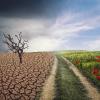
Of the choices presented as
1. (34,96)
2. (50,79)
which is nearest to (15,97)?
(34,96)

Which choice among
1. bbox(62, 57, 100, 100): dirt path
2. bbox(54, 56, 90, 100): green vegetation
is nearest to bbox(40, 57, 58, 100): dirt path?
bbox(54, 56, 90, 100): green vegetation

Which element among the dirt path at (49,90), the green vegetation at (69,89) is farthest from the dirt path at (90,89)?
the dirt path at (49,90)

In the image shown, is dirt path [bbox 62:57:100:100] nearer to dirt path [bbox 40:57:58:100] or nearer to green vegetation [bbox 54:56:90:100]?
green vegetation [bbox 54:56:90:100]

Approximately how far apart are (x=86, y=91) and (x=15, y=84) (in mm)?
7320

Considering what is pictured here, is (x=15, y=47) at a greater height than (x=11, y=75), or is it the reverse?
(x=15, y=47)

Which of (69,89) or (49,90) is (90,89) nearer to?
(69,89)

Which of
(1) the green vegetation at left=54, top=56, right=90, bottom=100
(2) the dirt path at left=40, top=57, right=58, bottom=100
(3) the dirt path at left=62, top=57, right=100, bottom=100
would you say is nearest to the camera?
(1) the green vegetation at left=54, top=56, right=90, bottom=100

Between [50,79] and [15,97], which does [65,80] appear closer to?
[50,79]

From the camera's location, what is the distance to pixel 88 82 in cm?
2595

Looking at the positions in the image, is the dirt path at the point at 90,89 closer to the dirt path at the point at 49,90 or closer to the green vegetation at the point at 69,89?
the green vegetation at the point at 69,89

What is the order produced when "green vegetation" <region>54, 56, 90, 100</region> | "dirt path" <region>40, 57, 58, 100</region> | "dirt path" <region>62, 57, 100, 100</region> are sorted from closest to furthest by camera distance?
1. "green vegetation" <region>54, 56, 90, 100</region>
2. "dirt path" <region>62, 57, 100, 100</region>
3. "dirt path" <region>40, 57, 58, 100</region>

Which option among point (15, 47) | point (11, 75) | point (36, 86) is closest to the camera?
point (36, 86)

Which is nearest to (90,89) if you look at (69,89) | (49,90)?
(69,89)

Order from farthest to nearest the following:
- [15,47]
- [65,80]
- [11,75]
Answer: [15,47] < [11,75] < [65,80]
